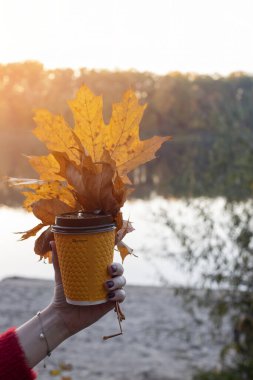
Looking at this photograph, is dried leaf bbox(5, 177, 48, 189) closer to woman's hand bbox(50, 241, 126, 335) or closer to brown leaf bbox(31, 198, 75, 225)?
brown leaf bbox(31, 198, 75, 225)

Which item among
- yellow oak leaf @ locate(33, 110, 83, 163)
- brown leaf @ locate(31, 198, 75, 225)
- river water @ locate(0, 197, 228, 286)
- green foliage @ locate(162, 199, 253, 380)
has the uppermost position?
yellow oak leaf @ locate(33, 110, 83, 163)

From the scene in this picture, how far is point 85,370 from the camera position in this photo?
5.60 m

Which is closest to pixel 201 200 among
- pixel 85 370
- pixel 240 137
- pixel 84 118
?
pixel 240 137

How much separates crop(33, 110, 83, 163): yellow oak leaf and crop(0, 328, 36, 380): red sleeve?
0.49 meters

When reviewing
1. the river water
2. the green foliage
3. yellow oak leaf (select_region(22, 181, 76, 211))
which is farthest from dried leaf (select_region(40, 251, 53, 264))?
the river water

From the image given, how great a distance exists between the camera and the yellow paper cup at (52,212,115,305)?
1459mm

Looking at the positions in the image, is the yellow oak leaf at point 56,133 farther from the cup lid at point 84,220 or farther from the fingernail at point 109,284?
the fingernail at point 109,284

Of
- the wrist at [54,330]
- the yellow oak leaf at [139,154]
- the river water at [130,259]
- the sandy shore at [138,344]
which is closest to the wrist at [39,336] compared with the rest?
the wrist at [54,330]

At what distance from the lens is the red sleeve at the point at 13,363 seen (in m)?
1.53

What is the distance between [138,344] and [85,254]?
5.06 meters

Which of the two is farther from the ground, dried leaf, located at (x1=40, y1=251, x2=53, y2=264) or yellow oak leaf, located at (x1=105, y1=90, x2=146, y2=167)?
yellow oak leaf, located at (x1=105, y1=90, x2=146, y2=167)

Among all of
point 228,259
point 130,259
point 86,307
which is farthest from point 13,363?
point 130,259

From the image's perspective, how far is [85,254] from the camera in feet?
4.89

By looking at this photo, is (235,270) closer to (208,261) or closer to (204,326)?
(208,261)
